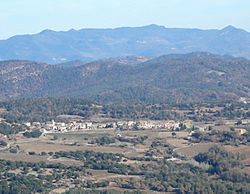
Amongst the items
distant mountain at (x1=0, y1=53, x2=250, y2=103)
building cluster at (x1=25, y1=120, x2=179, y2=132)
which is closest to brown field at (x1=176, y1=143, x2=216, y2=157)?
building cluster at (x1=25, y1=120, x2=179, y2=132)

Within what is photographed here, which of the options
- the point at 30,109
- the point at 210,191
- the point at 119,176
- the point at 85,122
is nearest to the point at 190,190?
the point at 210,191

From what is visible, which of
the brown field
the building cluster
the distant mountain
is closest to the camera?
the brown field

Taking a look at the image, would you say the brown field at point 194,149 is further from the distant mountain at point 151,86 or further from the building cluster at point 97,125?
the distant mountain at point 151,86

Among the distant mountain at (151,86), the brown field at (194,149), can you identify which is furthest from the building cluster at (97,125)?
the distant mountain at (151,86)

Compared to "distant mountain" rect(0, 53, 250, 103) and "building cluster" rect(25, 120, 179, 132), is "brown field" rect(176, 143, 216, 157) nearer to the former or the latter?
"building cluster" rect(25, 120, 179, 132)

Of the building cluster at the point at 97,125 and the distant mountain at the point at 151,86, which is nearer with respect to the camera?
the building cluster at the point at 97,125

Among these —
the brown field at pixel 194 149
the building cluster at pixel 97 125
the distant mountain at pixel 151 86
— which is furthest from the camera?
the distant mountain at pixel 151 86

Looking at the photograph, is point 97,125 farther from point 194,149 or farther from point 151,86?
point 151,86

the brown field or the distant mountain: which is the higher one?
the distant mountain
